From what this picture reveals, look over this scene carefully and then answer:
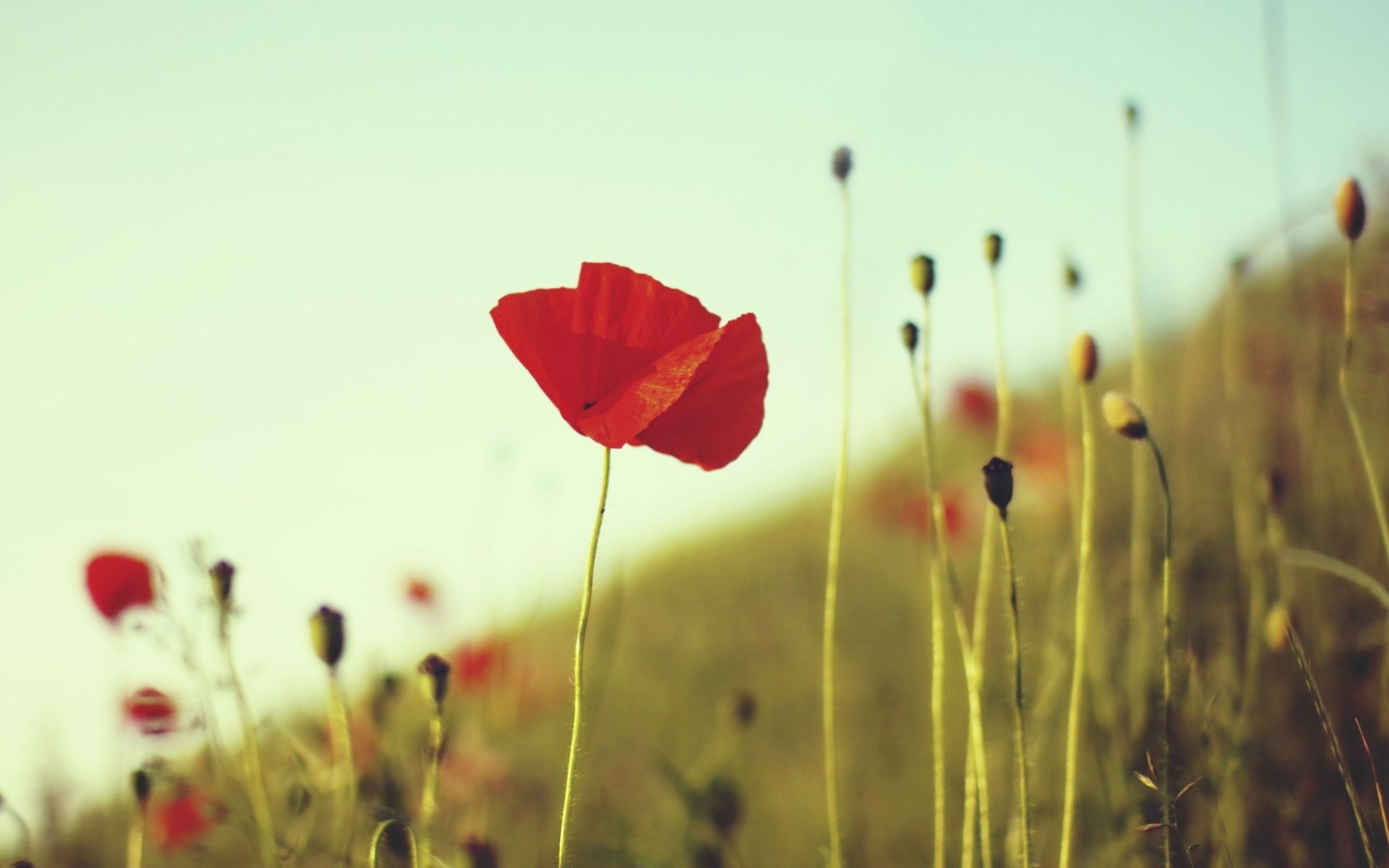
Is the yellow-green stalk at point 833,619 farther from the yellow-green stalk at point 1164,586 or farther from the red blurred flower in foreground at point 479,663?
the red blurred flower in foreground at point 479,663

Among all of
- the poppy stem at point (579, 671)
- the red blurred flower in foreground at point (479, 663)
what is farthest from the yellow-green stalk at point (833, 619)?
the red blurred flower in foreground at point (479, 663)

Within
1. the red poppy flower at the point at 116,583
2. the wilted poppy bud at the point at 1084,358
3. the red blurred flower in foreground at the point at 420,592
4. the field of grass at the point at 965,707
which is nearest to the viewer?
the wilted poppy bud at the point at 1084,358

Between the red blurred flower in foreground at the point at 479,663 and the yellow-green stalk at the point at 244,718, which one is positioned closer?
the yellow-green stalk at the point at 244,718

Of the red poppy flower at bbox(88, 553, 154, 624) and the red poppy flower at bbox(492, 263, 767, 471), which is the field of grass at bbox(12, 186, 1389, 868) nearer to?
the red poppy flower at bbox(88, 553, 154, 624)

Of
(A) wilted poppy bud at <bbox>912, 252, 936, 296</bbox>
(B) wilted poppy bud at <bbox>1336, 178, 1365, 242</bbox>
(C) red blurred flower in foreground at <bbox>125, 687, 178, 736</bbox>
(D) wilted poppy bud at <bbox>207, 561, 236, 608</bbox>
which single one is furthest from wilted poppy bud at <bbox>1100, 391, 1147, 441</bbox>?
(C) red blurred flower in foreground at <bbox>125, 687, 178, 736</bbox>

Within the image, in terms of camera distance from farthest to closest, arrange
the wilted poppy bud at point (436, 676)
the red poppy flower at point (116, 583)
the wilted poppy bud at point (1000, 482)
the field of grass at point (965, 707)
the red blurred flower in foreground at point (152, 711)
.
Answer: the red poppy flower at point (116, 583) → the field of grass at point (965, 707) → the red blurred flower in foreground at point (152, 711) → the wilted poppy bud at point (436, 676) → the wilted poppy bud at point (1000, 482)

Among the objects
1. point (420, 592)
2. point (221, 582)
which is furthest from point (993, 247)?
point (420, 592)
